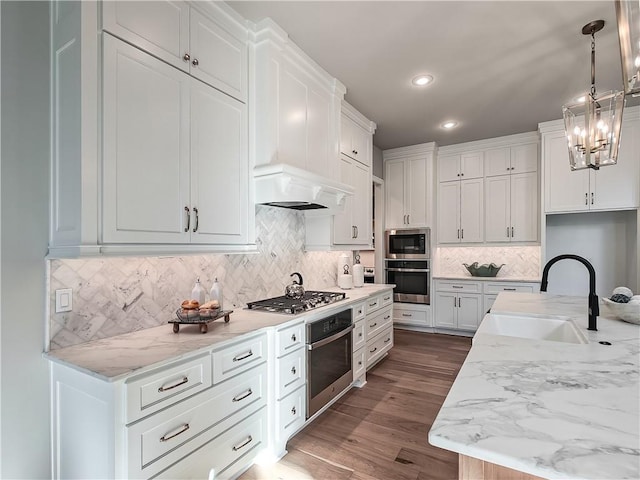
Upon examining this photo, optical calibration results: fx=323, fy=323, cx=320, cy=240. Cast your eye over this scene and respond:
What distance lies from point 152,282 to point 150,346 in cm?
53

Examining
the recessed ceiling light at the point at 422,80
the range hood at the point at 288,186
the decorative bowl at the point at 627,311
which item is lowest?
the decorative bowl at the point at 627,311

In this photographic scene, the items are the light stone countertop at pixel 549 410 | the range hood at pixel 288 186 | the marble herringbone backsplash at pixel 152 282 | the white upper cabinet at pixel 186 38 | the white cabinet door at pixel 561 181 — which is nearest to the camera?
the light stone countertop at pixel 549 410

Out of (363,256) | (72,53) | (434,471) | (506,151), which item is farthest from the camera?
(363,256)

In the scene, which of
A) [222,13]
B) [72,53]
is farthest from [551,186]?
[72,53]

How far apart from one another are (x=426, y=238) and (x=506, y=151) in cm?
170

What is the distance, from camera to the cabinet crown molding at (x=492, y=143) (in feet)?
15.0

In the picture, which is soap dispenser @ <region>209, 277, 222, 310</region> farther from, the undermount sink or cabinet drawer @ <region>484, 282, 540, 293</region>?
cabinet drawer @ <region>484, 282, 540, 293</region>

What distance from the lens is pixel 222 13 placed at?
2.10 meters

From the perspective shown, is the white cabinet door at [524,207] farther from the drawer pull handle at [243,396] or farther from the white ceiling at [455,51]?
the drawer pull handle at [243,396]

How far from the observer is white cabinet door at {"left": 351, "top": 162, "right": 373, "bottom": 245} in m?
3.76

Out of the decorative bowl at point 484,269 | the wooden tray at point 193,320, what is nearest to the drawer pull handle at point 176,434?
the wooden tray at point 193,320

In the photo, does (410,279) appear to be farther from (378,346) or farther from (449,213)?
(378,346)

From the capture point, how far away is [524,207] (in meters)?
4.62

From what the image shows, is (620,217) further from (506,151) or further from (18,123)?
(18,123)
